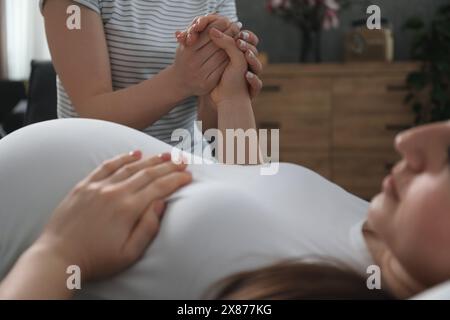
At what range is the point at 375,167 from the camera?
124 inches

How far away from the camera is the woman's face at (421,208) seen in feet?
1.65

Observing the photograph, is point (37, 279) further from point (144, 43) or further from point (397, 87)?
point (397, 87)

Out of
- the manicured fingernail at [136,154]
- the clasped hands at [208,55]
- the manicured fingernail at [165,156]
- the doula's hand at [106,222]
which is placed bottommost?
the doula's hand at [106,222]

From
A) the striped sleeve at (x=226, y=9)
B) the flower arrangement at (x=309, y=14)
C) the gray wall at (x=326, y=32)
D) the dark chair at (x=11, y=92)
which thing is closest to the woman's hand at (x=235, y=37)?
the striped sleeve at (x=226, y=9)

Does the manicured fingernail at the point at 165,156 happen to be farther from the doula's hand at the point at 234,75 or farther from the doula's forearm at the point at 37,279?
the doula's hand at the point at 234,75

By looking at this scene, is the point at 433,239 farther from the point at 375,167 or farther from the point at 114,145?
the point at 375,167

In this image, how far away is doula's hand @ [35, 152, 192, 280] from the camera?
1.82ft

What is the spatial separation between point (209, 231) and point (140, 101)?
0.61 metres

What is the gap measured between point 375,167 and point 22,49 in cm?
248

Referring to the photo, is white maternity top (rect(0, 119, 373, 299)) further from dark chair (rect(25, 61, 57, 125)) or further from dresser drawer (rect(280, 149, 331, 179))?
dresser drawer (rect(280, 149, 331, 179))

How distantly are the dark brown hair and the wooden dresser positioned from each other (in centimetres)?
270

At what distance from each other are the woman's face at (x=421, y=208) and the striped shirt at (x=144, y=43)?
777 millimetres

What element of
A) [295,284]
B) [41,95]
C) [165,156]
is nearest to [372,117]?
[41,95]

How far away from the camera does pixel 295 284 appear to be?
1.70ft
